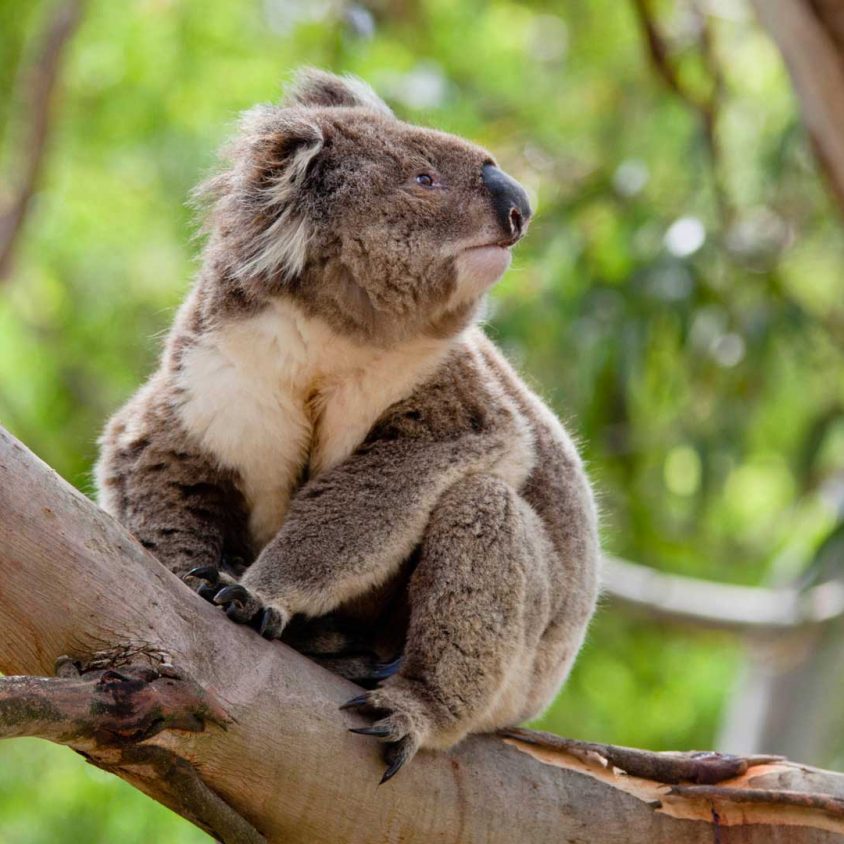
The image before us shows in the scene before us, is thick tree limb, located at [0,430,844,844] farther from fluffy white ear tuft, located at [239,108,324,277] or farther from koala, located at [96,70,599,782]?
fluffy white ear tuft, located at [239,108,324,277]

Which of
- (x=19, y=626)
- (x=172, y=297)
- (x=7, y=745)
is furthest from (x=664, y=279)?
(x=19, y=626)

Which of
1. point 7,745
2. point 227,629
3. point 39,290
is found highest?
point 227,629

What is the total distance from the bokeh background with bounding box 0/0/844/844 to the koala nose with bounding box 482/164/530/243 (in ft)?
9.03

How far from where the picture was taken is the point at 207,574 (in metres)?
2.78

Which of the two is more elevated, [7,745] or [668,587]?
[668,587]

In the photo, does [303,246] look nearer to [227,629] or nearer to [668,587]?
[227,629]

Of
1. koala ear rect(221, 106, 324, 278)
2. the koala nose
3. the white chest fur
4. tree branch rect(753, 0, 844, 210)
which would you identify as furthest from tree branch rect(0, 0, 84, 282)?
the koala nose

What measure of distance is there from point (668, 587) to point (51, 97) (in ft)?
14.5

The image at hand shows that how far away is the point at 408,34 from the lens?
8.65 metres

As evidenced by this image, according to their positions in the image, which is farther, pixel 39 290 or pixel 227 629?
pixel 39 290

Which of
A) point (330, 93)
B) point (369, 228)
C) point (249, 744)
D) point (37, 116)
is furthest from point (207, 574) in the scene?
point (37, 116)

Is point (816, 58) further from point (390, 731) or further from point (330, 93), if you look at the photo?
point (390, 731)

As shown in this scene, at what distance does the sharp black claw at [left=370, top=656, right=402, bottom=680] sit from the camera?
2.92 metres

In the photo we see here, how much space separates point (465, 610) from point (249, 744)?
1.97 feet
